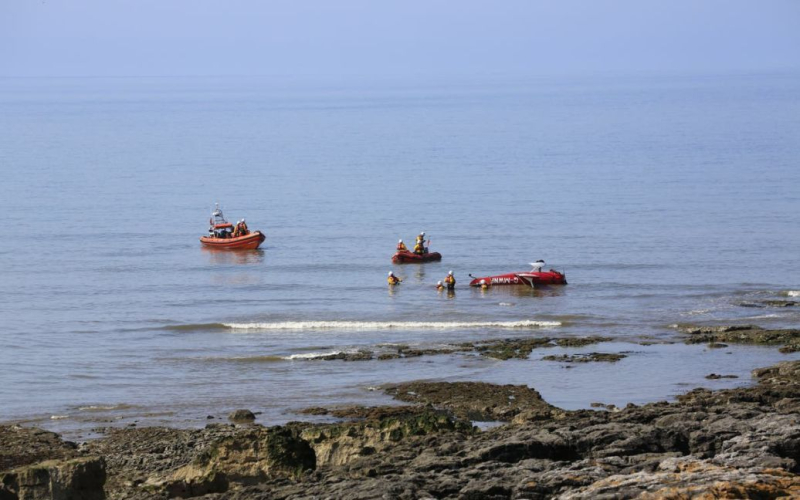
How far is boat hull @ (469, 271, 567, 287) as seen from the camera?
43719 millimetres

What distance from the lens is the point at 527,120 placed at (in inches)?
5871

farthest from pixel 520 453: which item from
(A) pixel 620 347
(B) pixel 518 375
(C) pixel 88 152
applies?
(C) pixel 88 152

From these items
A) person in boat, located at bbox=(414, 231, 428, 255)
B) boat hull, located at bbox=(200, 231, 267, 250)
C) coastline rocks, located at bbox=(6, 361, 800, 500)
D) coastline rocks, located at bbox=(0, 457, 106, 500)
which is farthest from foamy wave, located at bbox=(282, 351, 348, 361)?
boat hull, located at bbox=(200, 231, 267, 250)

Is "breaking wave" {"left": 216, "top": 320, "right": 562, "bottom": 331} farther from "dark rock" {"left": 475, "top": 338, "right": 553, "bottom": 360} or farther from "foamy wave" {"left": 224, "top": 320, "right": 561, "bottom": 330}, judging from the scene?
"dark rock" {"left": 475, "top": 338, "right": 553, "bottom": 360}

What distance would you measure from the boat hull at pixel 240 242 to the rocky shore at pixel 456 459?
3192 centimetres

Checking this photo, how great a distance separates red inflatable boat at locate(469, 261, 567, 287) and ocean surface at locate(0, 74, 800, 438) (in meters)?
0.53

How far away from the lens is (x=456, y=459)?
1485cm

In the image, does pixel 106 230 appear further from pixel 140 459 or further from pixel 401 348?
pixel 140 459

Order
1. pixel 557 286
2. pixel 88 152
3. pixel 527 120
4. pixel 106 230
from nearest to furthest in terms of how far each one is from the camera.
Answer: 1. pixel 557 286
2. pixel 106 230
3. pixel 88 152
4. pixel 527 120

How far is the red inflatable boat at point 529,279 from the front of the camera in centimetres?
4372

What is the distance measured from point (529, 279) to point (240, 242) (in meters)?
17.3

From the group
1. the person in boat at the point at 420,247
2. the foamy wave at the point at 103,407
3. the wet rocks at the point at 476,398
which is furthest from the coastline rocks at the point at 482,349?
the person in boat at the point at 420,247

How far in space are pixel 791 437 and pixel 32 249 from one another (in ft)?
155

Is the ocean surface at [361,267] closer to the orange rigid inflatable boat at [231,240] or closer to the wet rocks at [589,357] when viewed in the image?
the wet rocks at [589,357]
